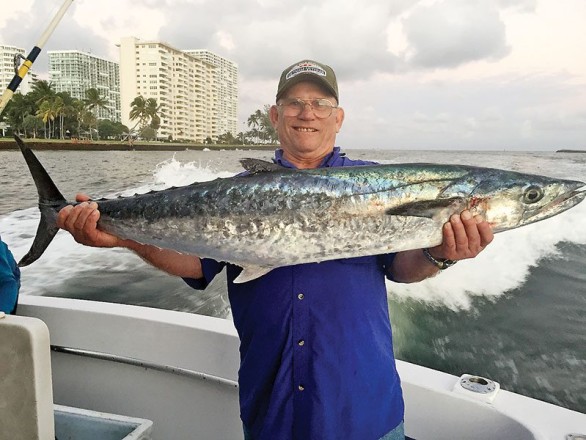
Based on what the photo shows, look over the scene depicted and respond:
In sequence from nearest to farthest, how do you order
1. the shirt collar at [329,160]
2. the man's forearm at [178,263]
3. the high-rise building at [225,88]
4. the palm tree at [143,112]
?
1. the man's forearm at [178,263]
2. the shirt collar at [329,160]
3. the palm tree at [143,112]
4. the high-rise building at [225,88]

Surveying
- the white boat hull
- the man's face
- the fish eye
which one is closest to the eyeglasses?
the man's face

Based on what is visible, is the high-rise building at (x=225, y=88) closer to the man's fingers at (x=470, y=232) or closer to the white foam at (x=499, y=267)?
the white foam at (x=499, y=267)

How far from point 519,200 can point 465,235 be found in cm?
25

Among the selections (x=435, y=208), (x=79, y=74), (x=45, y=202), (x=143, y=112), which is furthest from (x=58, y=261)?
(x=79, y=74)

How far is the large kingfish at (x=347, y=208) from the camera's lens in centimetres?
172

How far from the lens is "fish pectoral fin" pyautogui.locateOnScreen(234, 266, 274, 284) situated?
1701 millimetres

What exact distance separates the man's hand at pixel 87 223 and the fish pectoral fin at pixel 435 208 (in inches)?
49.3

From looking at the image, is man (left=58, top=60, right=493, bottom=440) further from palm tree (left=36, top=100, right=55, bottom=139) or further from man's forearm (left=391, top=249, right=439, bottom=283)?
palm tree (left=36, top=100, right=55, bottom=139)

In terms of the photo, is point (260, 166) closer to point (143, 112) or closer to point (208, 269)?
point (208, 269)

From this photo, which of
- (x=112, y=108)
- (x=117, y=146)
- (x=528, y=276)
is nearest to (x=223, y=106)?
(x=112, y=108)

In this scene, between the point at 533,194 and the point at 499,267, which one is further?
the point at 499,267

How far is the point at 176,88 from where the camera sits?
117750 millimetres

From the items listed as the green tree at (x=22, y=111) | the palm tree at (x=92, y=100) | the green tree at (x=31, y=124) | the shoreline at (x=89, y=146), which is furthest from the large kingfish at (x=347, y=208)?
the palm tree at (x=92, y=100)

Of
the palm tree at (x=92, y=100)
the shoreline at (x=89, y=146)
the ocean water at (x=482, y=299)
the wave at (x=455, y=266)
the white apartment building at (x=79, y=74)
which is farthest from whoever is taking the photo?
the white apartment building at (x=79, y=74)
